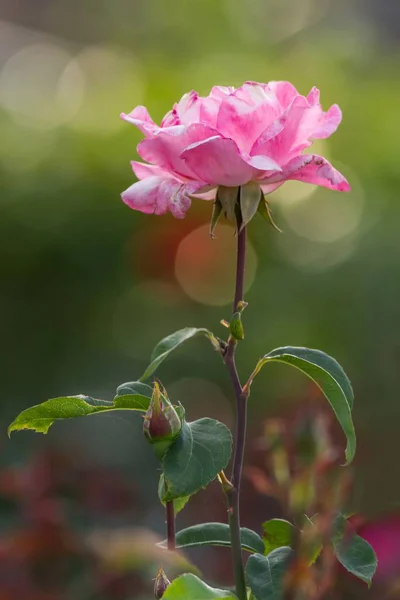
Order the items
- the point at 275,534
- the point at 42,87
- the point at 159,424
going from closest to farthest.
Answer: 1. the point at 159,424
2. the point at 275,534
3. the point at 42,87

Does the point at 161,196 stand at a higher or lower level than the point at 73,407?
higher

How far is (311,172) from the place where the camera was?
508mm

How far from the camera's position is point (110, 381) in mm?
1635

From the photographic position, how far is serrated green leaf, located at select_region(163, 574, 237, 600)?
0.42 m

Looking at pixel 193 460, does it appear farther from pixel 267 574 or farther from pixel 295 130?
pixel 295 130

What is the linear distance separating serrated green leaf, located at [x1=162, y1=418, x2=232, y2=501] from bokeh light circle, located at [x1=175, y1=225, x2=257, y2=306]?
121 centimetres

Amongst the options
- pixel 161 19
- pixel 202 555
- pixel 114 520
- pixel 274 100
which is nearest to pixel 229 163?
pixel 274 100

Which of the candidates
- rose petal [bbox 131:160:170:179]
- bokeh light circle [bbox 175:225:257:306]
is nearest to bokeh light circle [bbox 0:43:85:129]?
bokeh light circle [bbox 175:225:257:306]

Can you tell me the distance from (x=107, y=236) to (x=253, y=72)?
0.80 m

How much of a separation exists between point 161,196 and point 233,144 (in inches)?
2.2

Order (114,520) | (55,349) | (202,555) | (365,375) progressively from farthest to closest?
(55,349)
(365,375)
(202,555)
(114,520)

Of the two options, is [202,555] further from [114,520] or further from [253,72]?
[253,72]

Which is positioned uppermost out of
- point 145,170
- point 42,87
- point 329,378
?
point 42,87

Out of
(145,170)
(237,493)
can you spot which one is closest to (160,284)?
(145,170)
